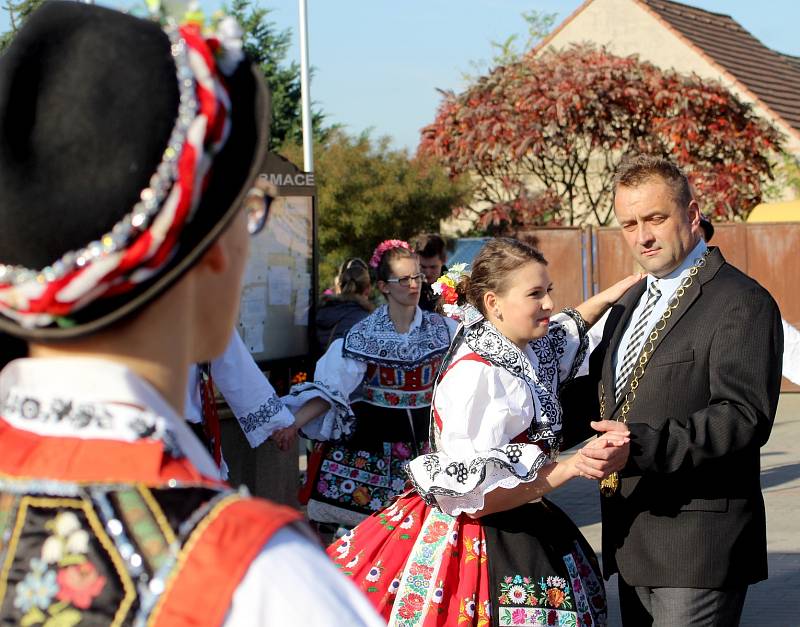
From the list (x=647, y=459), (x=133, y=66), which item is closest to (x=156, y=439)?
(x=133, y=66)

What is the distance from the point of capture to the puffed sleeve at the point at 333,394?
578 cm

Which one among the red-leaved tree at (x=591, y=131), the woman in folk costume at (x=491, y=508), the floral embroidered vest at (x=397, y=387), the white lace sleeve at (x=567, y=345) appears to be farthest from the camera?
the red-leaved tree at (x=591, y=131)

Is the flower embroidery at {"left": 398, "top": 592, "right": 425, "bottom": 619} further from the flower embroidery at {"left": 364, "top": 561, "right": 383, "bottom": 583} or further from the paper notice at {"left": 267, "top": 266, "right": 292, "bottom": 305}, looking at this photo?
the paper notice at {"left": 267, "top": 266, "right": 292, "bottom": 305}

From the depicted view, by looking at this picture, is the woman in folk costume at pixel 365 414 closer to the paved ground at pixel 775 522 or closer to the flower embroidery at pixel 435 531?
the paved ground at pixel 775 522

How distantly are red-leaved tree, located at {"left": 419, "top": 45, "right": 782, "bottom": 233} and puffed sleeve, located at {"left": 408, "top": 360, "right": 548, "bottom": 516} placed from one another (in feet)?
43.1

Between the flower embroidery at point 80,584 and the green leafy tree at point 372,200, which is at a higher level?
the green leafy tree at point 372,200

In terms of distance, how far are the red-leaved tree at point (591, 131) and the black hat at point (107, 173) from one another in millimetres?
15591

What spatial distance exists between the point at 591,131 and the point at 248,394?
12.6 meters

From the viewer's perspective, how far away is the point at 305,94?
13742mm

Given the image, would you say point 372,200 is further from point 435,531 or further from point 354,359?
point 435,531

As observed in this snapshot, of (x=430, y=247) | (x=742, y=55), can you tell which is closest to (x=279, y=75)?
(x=742, y=55)

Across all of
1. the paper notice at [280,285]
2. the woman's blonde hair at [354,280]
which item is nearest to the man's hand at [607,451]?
the paper notice at [280,285]

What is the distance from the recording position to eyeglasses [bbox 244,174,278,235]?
4.01ft

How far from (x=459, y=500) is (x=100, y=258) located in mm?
2587
